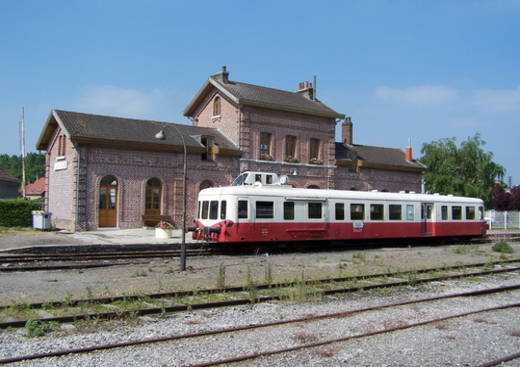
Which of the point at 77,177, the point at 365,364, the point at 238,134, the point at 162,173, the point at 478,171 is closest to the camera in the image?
the point at 365,364

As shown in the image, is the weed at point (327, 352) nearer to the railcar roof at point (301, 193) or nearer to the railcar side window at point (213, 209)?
the railcar roof at point (301, 193)

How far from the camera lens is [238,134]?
29.6m

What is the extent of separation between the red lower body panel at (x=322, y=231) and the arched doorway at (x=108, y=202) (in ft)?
23.5

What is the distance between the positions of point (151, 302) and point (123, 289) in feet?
5.00

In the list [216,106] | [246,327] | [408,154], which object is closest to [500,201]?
Answer: [408,154]

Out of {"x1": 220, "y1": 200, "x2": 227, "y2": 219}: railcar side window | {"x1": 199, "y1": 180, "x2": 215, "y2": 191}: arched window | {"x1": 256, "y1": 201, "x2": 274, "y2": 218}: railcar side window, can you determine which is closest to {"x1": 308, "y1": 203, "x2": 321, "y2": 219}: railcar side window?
{"x1": 256, "y1": 201, "x2": 274, "y2": 218}: railcar side window

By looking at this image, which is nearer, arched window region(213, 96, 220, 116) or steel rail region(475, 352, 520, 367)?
steel rail region(475, 352, 520, 367)

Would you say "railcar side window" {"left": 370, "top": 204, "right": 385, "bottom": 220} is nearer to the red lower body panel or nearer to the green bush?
the red lower body panel

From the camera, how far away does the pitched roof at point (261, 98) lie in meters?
30.0

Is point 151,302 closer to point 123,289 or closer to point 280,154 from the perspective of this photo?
point 123,289

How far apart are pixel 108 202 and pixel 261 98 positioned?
11057 mm

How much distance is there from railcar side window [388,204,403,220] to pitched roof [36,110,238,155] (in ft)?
31.8

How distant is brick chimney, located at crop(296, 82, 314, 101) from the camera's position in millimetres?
35716

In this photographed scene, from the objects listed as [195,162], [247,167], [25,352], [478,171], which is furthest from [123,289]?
[478,171]
